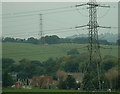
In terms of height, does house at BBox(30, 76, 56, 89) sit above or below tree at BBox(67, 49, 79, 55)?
below

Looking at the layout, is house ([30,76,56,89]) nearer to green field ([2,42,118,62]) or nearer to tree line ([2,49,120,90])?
tree line ([2,49,120,90])

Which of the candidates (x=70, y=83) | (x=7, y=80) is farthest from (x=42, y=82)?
(x=70, y=83)

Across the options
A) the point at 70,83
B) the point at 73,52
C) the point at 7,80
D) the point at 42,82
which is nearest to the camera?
the point at 70,83

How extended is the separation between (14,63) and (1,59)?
380 centimetres

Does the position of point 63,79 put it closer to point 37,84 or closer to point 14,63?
point 37,84

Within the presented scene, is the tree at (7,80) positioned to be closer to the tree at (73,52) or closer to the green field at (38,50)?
the green field at (38,50)

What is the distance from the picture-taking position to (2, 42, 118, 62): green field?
1871 inches

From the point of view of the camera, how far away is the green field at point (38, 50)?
47531 millimetres

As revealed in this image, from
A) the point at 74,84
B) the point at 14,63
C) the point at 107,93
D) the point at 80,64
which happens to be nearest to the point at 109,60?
the point at 80,64

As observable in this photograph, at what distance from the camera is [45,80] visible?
44.9 meters

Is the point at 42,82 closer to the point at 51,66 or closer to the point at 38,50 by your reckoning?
the point at 51,66

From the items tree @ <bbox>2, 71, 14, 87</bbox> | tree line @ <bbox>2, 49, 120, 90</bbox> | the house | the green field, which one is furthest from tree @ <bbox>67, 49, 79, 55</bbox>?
tree @ <bbox>2, 71, 14, 87</bbox>

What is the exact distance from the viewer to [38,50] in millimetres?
52312

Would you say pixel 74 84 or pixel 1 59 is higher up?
pixel 1 59
